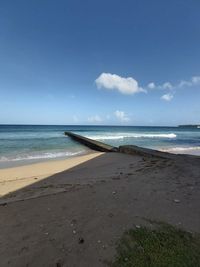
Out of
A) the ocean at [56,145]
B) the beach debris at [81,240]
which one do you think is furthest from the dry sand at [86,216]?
the ocean at [56,145]

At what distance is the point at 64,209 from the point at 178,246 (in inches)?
76.1

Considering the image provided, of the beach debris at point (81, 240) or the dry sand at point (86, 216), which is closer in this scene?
the dry sand at point (86, 216)

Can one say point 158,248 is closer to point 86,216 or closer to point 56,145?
point 86,216

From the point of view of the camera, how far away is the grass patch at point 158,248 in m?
1.95

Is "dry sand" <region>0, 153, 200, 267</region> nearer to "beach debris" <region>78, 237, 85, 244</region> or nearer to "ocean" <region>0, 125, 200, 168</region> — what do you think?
"beach debris" <region>78, 237, 85, 244</region>

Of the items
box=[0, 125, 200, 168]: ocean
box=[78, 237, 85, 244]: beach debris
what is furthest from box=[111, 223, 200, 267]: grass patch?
box=[0, 125, 200, 168]: ocean

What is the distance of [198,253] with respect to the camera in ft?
6.77

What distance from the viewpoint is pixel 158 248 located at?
7.07 ft

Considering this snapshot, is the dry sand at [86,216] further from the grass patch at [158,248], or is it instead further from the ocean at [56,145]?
the ocean at [56,145]

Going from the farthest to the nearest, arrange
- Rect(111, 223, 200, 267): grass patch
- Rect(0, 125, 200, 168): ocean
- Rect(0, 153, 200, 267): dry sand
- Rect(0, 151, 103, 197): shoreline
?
1. Rect(0, 125, 200, 168): ocean
2. Rect(0, 151, 103, 197): shoreline
3. Rect(0, 153, 200, 267): dry sand
4. Rect(111, 223, 200, 267): grass patch

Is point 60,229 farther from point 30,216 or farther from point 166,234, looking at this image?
point 166,234

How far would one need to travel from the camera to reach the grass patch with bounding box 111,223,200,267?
1.95 meters

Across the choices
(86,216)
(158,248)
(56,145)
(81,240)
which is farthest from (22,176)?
(56,145)

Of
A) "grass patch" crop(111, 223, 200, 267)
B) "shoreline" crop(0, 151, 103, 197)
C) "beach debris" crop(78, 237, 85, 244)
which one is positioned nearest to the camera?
"grass patch" crop(111, 223, 200, 267)
